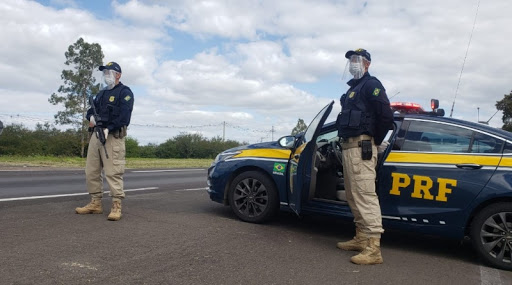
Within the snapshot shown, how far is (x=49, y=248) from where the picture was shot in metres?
4.21

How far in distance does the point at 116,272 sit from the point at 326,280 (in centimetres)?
179

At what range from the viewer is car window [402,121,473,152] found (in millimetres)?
4817

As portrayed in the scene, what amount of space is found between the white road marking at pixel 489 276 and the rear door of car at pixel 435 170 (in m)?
0.55

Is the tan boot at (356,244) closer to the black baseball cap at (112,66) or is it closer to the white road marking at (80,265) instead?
the white road marking at (80,265)

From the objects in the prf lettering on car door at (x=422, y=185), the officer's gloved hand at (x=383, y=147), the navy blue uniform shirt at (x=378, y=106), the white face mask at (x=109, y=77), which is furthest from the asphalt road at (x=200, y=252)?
the white face mask at (x=109, y=77)

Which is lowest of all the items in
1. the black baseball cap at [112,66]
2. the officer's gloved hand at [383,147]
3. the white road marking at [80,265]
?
the white road marking at [80,265]

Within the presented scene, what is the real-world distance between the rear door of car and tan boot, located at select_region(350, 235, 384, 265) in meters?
0.65

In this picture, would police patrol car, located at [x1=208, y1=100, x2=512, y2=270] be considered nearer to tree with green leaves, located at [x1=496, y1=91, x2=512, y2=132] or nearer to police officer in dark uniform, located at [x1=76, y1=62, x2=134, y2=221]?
police officer in dark uniform, located at [x1=76, y1=62, x2=134, y2=221]

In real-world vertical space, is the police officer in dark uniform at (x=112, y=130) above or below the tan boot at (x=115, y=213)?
above

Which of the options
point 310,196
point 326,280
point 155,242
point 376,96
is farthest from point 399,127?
point 155,242

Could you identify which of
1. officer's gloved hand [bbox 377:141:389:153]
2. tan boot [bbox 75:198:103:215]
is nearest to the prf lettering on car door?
officer's gloved hand [bbox 377:141:389:153]

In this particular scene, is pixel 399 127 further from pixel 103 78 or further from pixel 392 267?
pixel 103 78

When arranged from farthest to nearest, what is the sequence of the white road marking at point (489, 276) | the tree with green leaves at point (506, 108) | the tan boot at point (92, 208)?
the tree with green leaves at point (506, 108), the tan boot at point (92, 208), the white road marking at point (489, 276)

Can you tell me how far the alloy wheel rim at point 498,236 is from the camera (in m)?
4.41
